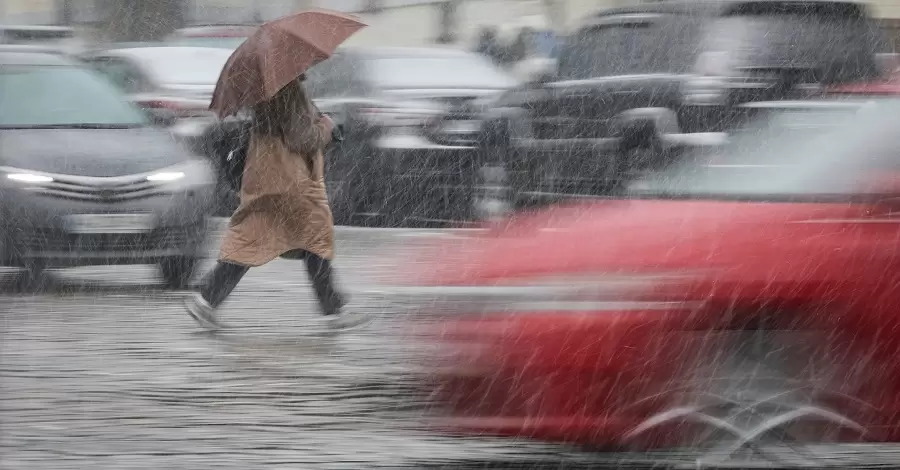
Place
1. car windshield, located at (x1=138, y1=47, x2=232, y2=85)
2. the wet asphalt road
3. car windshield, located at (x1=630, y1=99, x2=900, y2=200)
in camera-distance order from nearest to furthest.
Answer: car windshield, located at (x1=630, y1=99, x2=900, y2=200), the wet asphalt road, car windshield, located at (x1=138, y1=47, x2=232, y2=85)

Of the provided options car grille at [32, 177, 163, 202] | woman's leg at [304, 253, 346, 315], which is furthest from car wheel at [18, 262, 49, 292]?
woman's leg at [304, 253, 346, 315]

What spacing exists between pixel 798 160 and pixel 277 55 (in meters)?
3.46

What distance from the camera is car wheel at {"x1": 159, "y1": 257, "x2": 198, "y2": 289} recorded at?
32.9 feet

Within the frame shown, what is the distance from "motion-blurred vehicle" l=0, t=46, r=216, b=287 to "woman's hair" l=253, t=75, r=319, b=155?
182 centimetres

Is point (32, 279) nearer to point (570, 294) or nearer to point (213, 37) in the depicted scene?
point (213, 37)

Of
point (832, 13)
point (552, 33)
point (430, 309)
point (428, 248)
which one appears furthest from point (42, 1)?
point (430, 309)

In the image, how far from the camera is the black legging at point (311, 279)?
8344mm

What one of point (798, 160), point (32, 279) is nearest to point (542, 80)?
point (32, 279)

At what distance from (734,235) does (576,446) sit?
790 mm

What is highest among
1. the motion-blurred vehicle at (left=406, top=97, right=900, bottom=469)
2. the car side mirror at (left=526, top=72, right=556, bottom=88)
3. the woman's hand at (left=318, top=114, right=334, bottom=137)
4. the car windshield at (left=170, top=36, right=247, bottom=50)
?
the motion-blurred vehicle at (left=406, top=97, right=900, bottom=469)

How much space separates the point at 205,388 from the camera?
22.7 feet

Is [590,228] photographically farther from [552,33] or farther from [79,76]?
[552,33]

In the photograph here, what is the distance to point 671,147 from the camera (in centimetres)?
1109

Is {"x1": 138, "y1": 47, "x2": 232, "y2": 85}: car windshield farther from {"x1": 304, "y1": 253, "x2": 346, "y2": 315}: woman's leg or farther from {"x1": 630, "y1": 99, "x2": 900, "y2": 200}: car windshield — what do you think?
{"x1": 630, "y1": 99, "x2": 900, "y2": 200}: car windshield
